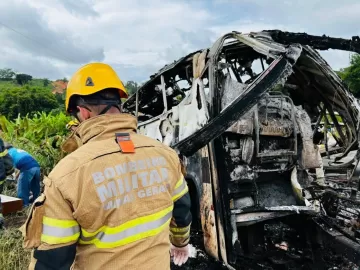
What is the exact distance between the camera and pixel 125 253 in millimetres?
1358

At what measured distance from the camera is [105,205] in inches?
51.1

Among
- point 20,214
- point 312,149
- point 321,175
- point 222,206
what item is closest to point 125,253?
point 222,206

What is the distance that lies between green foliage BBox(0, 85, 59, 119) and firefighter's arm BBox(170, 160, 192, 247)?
34.4 m

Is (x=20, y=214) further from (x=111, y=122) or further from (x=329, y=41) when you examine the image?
(x=329, y=41)

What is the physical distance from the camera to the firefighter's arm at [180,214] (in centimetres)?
170

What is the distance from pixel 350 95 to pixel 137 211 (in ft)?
10.5

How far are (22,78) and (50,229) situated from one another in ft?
223

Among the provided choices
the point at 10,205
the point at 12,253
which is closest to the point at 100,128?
the point at 12,253

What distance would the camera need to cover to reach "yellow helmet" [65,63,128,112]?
1.52m

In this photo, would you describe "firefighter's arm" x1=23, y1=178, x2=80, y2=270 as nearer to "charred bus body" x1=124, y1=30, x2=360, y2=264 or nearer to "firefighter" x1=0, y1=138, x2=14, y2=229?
"charred bus body" x1=124, y1=30, x2=360, y2=264

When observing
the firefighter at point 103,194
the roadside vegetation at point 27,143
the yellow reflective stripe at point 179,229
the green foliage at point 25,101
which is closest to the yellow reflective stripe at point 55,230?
the firefighter at point 103,194

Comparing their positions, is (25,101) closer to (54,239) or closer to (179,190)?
(179,190)

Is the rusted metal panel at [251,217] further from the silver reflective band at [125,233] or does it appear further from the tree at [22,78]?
the tree at [22,78]

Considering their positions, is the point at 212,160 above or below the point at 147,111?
below
